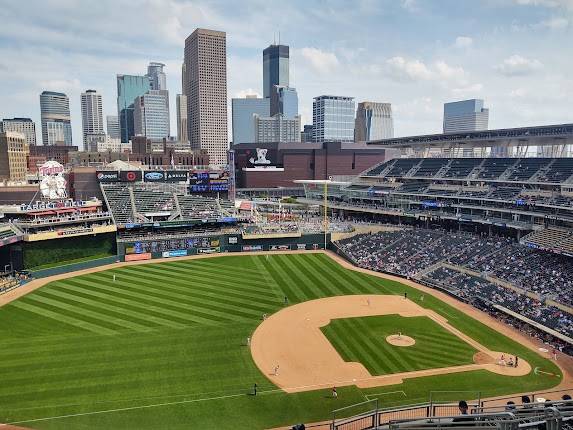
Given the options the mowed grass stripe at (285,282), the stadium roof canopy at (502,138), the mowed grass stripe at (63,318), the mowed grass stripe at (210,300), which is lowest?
the mowed grass stripe at (285,282)

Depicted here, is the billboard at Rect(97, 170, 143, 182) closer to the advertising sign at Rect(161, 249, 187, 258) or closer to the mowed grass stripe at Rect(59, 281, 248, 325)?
the advertising sign at Rect(161, 249, 187, 258)

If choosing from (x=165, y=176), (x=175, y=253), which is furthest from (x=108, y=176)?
(x=175, y=253)

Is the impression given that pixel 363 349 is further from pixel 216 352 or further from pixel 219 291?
pixel 219 291

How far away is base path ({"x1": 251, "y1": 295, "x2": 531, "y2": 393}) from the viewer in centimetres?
2939

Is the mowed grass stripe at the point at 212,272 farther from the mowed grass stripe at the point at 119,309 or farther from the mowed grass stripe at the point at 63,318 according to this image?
the mowed grass stripe at the point at 63,318

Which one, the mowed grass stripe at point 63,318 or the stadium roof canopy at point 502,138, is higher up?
the stadium roof canopy at point 502,138

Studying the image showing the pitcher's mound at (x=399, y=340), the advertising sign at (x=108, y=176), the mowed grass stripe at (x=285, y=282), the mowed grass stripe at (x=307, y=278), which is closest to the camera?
the pitcher's mound at (x=399, y=340)

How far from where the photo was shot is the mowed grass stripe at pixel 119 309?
38338 mm

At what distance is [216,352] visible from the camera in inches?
1302

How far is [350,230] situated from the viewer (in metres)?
73.6

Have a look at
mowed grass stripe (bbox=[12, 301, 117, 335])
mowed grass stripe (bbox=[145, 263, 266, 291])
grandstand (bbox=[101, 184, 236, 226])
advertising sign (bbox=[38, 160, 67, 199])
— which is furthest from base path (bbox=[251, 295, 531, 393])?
advertising sign (bbox=[38, 160, 67, 199])

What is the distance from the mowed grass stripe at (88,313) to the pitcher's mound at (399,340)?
67.7ft

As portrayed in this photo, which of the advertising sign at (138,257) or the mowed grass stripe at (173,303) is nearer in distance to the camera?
the mowed grass stripe at (173,303)

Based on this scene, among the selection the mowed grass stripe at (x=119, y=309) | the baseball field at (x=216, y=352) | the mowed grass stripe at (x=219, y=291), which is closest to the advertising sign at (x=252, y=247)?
the mowed grass stripe at (x=219, y=291)
